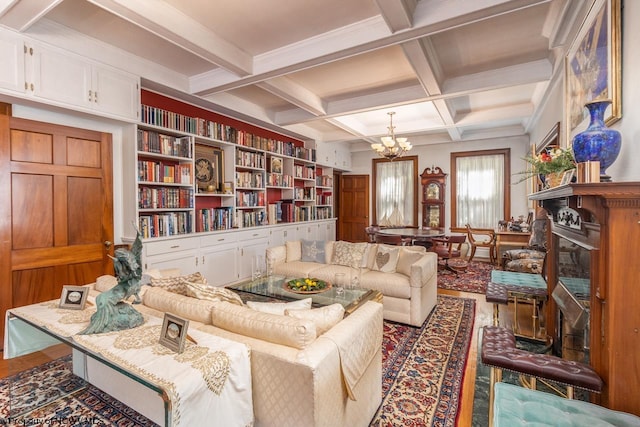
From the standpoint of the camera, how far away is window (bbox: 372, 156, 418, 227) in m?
7.93

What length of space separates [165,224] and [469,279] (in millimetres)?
4703

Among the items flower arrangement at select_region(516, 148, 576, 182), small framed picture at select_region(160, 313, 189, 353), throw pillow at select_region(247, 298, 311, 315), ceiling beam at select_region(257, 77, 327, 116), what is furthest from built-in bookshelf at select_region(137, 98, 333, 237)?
flower arrangement at select_region(516, 148, 576, 182)

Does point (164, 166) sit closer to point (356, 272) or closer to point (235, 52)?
point (235, 52)

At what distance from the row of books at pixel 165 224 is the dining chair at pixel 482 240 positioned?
17.2 feet

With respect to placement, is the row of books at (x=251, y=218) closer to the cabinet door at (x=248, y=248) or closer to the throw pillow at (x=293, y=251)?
the cabinet door at (x=248, y=248)

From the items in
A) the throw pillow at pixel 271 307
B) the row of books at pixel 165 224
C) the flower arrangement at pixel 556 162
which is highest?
the flower arrangement at pixel 556 162

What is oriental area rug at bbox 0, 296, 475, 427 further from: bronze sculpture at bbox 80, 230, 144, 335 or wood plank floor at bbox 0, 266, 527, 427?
bronze sculpture at bbox 80, 230, 144, 335

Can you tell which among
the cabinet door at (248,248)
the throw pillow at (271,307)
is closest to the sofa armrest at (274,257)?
the cabinet door at (248,248)

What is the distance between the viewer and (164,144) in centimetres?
385

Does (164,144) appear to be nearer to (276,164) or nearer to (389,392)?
(276,164)

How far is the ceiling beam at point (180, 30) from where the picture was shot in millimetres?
2293

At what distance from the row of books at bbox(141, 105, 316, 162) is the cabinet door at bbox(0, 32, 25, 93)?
1.09 metres

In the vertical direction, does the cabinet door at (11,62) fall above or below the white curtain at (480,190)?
above

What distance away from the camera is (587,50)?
7.27ft
